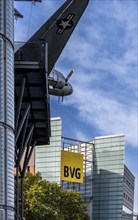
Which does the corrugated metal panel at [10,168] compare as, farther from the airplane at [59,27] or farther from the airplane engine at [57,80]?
the airplane engine at [57,80]

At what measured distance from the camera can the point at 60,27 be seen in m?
40.4

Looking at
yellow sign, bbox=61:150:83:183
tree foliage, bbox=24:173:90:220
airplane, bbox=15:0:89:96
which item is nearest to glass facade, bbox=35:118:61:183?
yellow sign, bbox=61:150:83:183

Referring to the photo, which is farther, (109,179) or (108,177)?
(108,177)

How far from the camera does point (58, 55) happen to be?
129ft

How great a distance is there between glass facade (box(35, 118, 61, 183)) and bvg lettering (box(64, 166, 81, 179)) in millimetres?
2415

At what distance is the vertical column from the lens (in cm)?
1955

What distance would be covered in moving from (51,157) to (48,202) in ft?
131

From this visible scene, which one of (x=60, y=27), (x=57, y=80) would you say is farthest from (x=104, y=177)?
(x=60, y=27)

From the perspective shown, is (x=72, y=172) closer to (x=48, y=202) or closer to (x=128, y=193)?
(x=128, y=193)

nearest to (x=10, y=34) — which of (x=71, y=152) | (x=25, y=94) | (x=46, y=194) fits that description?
(x=25, y=94)

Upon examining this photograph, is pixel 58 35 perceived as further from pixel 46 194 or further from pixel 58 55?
pixel 46 194

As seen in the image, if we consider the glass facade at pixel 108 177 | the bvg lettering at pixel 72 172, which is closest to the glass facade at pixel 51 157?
the bvg lettering at pixel 72 172

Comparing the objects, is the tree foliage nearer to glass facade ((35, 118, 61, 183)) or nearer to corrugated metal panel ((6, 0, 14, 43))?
glass facade ((35, 118, 61, 183))

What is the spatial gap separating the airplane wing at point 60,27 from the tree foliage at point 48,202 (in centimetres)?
2490
